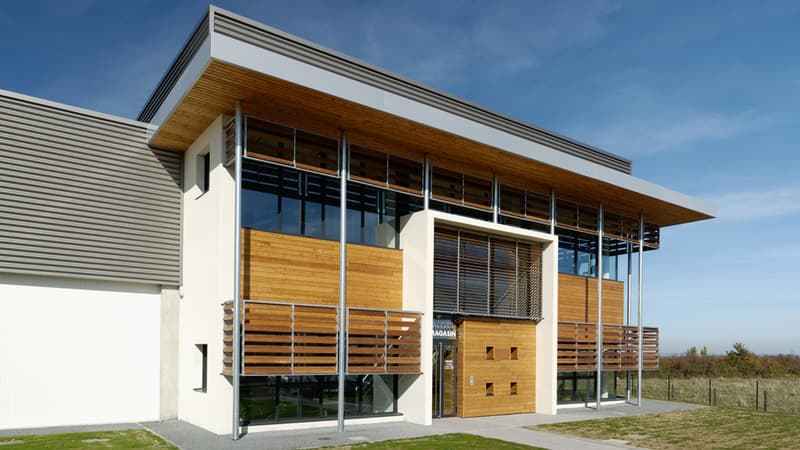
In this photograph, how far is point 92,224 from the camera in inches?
595

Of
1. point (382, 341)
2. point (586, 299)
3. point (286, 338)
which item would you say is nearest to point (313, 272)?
point (286, 338)

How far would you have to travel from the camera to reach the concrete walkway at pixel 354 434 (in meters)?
12.7

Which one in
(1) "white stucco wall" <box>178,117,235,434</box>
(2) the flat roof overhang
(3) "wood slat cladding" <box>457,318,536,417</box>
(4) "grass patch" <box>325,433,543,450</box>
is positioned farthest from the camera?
(3) "wood slat cladding" <box>457,318,536,417</box>

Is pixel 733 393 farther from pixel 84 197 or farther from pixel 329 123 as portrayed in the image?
pixel 84 197

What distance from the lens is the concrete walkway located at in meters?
12.7

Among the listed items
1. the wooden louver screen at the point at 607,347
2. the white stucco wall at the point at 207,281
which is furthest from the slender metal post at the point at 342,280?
the wooden louver screen at the point at 607,347

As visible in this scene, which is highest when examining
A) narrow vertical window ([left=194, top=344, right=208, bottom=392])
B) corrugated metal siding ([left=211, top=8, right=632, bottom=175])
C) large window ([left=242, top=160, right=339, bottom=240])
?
corrugated metal siding ([left=211, top=8, right=632, bottom=175])

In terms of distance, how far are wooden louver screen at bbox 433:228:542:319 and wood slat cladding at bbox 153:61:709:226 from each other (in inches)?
74.8

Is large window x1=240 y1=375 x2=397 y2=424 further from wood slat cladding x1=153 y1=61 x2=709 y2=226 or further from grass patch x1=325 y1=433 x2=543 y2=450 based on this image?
wood slat cladding x1=153 y1=61 x2=709 y2=226

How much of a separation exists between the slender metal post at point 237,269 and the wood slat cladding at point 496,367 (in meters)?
6.27

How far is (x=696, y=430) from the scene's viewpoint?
1625 centimetres

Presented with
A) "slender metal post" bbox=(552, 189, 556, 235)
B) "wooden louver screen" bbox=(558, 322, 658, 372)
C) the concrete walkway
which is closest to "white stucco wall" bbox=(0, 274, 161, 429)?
the concrete walkway

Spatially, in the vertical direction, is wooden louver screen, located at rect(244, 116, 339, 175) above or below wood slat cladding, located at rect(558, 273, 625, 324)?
above

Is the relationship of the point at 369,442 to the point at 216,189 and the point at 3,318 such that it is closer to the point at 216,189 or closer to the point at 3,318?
the point at 216,189
